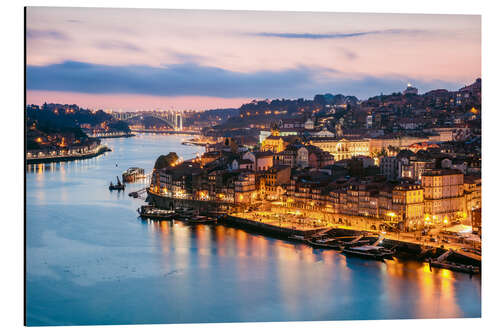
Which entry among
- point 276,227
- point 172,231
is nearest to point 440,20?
point 276,227

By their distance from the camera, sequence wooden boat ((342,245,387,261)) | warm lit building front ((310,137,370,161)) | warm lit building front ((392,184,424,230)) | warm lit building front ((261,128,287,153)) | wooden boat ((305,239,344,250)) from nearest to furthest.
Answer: wooden boat ((342,245,387,261))
wooden boat ((305,239,344,250))
warm lit building front ((392,184,424,230))
warm lit building front ((310,137,370,161))
warm lit building front ((261,128,287,153))

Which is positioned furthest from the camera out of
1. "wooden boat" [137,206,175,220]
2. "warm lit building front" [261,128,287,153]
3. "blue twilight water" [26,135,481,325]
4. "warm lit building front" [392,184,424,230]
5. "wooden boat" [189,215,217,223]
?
"warm lit building front" [261,128,287,153]

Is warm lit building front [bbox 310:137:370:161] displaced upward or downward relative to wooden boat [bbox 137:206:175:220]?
upward

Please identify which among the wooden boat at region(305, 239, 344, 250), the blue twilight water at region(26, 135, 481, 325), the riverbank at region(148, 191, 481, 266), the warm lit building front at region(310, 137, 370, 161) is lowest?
the blue twilight water at region(26, 135, 481, 325)

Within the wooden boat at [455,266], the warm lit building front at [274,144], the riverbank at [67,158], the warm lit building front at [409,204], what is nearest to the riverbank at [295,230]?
the wooden boat at [455,266]

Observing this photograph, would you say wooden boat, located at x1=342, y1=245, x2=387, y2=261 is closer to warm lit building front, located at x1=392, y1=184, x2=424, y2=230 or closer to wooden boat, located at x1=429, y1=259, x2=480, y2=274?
wooden boat, located at x1=429, y1=259, x2=480, y2=274

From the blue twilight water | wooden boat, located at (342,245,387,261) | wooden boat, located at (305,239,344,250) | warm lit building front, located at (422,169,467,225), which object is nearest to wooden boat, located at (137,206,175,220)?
the blue twilight water

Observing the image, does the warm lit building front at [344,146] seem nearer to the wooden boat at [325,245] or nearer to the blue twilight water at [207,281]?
the blue twilight water at [207,281]
